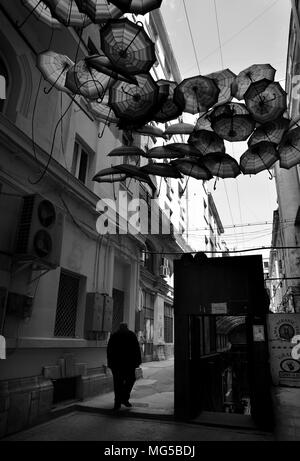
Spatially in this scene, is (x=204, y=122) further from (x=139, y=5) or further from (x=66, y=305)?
(x=66, y=305)

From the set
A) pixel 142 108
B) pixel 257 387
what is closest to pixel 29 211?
pixel 142 108

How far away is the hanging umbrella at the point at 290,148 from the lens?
7.07m

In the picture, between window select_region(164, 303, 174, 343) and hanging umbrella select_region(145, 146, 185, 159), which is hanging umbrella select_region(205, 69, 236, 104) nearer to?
hanging umbrella select_region(145, 146, 185, 159)

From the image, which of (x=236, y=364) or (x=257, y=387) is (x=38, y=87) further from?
(x=236, y=364)

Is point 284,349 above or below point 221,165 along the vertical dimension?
below

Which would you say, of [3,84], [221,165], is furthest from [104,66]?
[221,165]

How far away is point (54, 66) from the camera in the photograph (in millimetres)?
6527

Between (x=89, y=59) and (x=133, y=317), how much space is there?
9.22 m

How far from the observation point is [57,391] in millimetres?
7902

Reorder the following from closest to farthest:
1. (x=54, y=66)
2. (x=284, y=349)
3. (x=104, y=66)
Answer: (x=104, y=66) → (x=54, y=66) → (x=284, y=349)

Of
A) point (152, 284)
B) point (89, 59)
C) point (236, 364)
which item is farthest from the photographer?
point (152, 284)

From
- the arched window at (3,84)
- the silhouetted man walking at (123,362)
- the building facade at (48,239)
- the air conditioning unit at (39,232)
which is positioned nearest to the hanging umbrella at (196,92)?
the building facade at (48,239)

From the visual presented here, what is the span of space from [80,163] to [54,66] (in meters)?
4.07

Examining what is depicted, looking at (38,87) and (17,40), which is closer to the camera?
(17,40)
